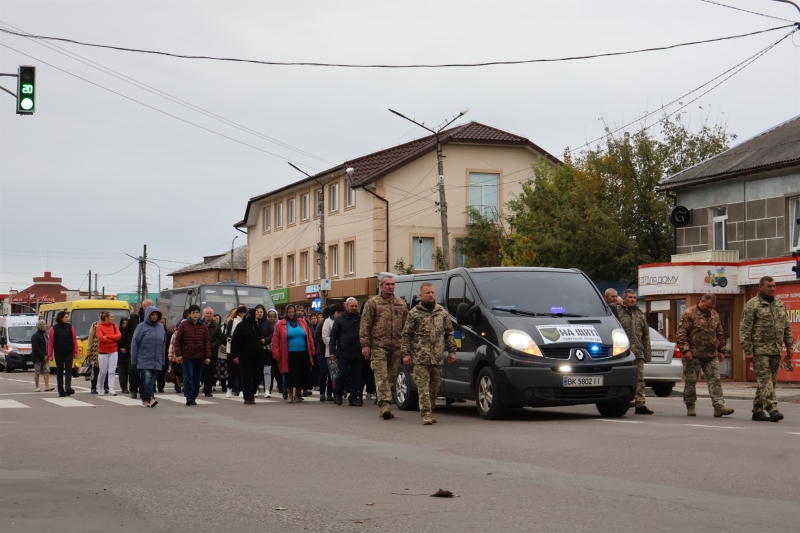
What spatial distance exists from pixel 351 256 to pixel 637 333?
39.4m

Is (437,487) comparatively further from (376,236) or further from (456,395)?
(376,236)

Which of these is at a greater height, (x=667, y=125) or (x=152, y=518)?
(x=667, y=125)

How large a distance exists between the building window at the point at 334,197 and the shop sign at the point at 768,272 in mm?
27996

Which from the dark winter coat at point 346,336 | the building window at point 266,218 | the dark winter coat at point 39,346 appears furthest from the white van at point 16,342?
the dark winter coat at point 346,336

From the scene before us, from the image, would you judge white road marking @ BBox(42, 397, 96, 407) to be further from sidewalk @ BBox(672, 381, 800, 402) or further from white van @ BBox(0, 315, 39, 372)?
white van @ BBox(0, 315, 39, 372)

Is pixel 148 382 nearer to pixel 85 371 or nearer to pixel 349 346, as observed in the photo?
pixel 349 346

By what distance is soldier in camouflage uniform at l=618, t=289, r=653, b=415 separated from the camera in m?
16.7

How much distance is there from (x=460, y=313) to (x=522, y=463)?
18.5 feet

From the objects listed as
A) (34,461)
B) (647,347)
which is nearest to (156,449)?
(34,461)

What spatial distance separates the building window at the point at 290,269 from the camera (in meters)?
62.6

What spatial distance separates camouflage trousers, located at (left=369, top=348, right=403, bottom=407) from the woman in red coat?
4549mm

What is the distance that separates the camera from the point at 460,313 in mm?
15867

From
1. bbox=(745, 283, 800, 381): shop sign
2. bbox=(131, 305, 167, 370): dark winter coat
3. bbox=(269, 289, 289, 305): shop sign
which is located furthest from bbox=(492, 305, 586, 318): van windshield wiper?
bbox=(269, 289, 289, 305): shop sign

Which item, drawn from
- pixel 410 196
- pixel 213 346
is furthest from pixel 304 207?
pixel 213 346
